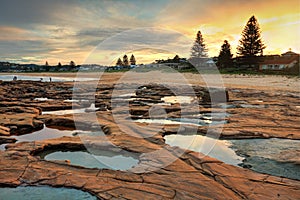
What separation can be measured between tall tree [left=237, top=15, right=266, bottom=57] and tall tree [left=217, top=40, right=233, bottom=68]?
2078 mm

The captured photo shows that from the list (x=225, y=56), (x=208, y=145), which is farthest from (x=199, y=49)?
(x=208, y=145)

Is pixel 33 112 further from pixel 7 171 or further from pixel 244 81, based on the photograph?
pixel 244 81

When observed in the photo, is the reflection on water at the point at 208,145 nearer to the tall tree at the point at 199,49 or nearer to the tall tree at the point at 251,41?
the tall tree at the point at 251,41

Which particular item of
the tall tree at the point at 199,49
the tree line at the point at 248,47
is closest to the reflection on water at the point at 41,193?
the tree line at the point at 248,47

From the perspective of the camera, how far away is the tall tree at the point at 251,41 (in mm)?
51406

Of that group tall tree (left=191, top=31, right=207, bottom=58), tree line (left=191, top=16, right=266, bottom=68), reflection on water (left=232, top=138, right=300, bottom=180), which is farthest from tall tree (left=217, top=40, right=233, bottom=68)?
reflection on water (left=232, top=138, right=300, bottom=180)

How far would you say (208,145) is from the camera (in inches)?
305

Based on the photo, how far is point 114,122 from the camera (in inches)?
396

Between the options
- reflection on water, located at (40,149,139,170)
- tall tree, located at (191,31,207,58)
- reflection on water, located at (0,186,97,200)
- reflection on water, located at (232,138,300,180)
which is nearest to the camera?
reflection on water, located at (0,186,97,200)

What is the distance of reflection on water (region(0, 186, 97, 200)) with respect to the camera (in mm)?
4703

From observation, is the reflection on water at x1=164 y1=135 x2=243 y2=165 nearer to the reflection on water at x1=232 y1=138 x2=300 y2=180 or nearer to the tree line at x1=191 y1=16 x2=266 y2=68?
the reflection on water at x1=232 y1=138 x2=300 y2=180

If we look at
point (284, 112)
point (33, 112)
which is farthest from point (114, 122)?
point (284, 112)

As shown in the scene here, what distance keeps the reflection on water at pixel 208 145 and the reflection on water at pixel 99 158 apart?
174cm

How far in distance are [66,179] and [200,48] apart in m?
62.5
